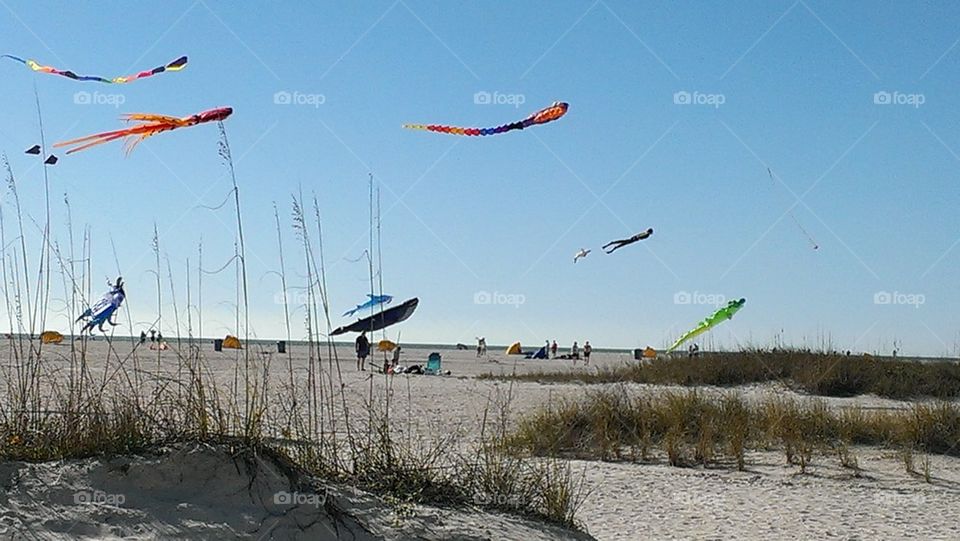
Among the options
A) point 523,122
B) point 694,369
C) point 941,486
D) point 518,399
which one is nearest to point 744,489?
point 941,486

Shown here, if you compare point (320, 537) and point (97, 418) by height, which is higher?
point (97, 418)

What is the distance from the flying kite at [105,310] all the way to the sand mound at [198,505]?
141 cm

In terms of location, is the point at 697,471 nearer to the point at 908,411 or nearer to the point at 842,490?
the point at 842,490

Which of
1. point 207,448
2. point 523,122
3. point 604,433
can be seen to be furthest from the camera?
point 604,433

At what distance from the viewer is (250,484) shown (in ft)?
18.0

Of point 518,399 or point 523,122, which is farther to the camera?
point 518,399

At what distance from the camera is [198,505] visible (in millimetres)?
5309

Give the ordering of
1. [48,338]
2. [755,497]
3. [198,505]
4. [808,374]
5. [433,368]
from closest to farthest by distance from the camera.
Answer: [198,505], [48,338], [755,497], [808,374], [433,368]

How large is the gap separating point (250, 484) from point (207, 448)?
329mm

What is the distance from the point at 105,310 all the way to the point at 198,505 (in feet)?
6.35

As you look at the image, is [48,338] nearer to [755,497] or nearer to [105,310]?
[105,310]

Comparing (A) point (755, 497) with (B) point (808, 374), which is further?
(B) point (808, 374)

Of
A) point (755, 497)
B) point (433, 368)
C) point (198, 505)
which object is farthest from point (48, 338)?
point (433, 368)

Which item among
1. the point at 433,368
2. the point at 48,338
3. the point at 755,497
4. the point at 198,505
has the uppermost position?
the point at 433,368
